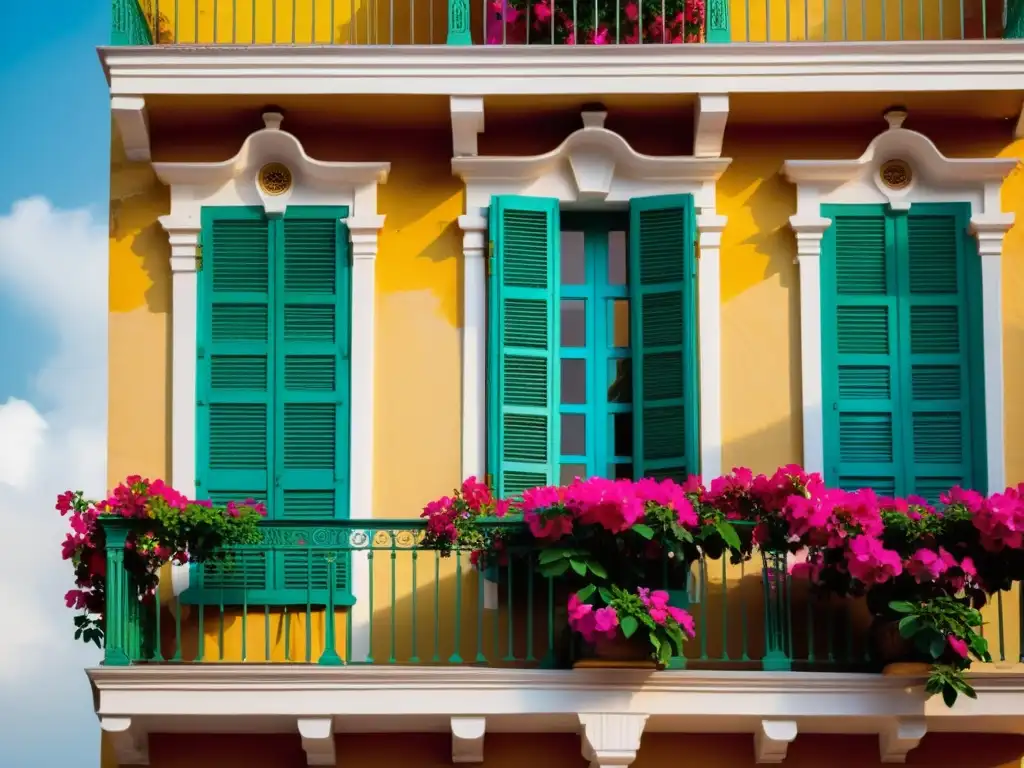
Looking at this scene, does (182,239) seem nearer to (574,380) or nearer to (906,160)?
(574,380)

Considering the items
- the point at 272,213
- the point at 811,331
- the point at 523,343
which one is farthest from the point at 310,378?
the point at 811,331

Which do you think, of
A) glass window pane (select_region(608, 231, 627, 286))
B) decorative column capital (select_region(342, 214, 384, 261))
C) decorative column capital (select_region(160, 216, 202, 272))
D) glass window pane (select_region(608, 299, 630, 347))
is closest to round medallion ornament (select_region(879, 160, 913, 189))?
glass window pane (select_region(608, 231, 627, 286))

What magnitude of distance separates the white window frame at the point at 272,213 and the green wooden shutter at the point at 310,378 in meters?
0.07

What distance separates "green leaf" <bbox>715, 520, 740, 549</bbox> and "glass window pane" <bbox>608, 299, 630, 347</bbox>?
1893mm

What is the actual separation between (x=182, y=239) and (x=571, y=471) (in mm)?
2719

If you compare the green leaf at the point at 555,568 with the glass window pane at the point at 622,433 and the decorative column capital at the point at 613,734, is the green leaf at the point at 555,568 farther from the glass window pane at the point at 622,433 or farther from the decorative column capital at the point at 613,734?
the glass window pane at the point at 622,433

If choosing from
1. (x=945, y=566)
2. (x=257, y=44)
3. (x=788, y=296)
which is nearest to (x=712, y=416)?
(x=788, y=296)

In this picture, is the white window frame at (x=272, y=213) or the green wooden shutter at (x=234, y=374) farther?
the white window frame at (x=272, y=213)

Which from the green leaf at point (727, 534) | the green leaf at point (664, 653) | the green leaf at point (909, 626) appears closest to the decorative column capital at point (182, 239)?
the green leaf at point (727, 534)

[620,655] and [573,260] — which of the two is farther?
[573,260]

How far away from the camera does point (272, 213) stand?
15.8 m

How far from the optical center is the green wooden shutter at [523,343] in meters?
15.4

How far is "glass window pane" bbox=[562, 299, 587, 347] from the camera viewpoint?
15875mm

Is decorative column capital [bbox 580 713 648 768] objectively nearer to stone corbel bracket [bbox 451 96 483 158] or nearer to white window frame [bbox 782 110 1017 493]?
white window frame [bbox 782 110 1017 493]
